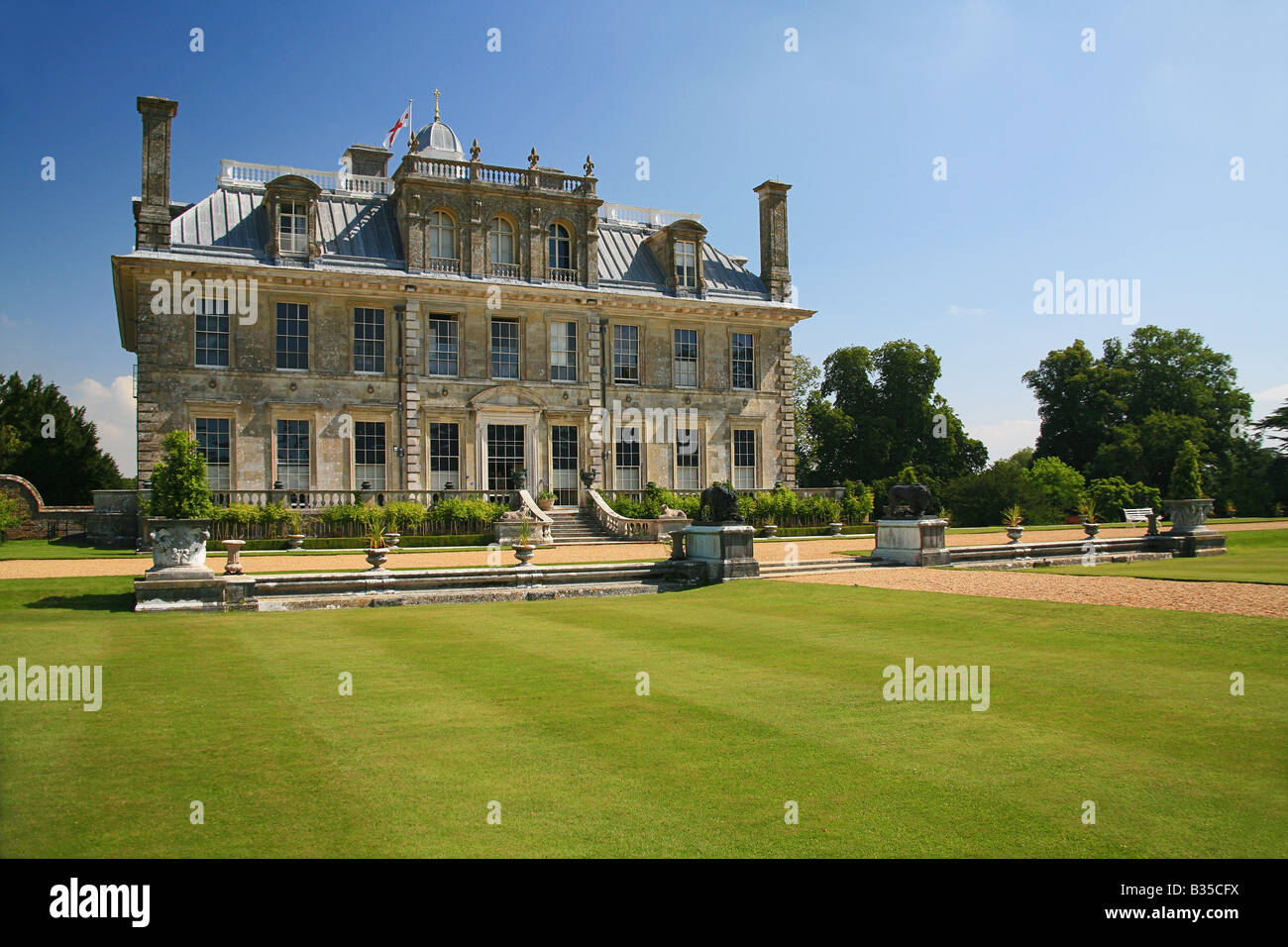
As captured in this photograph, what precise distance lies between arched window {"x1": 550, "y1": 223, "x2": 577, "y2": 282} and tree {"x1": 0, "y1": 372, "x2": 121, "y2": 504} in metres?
24.1

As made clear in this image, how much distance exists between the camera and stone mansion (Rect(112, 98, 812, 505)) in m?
32.1

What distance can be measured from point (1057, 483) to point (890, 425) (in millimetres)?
13642

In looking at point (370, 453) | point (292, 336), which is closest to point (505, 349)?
point (370, 453)

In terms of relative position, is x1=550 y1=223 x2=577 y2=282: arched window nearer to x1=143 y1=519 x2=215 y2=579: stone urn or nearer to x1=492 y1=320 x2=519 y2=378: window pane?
x1=492 y1=320 x2=519 y2=378: window pane

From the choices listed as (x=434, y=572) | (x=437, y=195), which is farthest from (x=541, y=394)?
(x=434, y=572)

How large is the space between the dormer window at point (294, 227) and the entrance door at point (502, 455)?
9.70 m

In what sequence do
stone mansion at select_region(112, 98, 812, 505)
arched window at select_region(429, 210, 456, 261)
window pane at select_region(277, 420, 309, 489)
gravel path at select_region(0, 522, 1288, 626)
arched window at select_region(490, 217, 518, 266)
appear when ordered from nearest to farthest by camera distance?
gravel path at select_region(0, 522, 1288, 626)
stone mansion at select_region(112, 98, 812, 505)
window pane at select_region(277, 420, 309, 489)
arched window at select_region(429, 210, 456, 261)
arched window at select_region(490, 217, 518, 266)

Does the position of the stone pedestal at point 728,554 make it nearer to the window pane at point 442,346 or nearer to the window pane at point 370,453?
the window pane at point 370,453

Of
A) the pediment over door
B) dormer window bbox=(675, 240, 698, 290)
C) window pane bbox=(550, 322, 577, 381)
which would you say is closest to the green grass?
the pediment over door

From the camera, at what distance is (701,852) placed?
4.54m

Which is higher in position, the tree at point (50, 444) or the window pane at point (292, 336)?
the window pane at point (292, 336)

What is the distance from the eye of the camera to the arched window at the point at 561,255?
3775 cm

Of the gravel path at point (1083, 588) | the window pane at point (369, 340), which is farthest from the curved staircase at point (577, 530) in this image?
the gravel path at point (1083, 588)

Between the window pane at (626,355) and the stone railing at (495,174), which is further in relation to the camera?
the window pane at (626,355)
